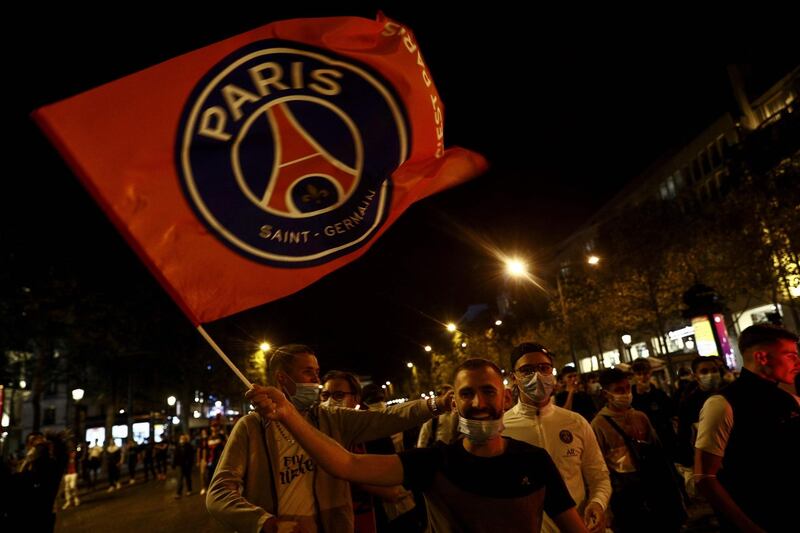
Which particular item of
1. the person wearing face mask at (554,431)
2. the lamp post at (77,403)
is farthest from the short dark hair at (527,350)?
the lamp post at (77,403)

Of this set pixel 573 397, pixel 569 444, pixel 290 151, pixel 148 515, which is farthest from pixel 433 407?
pixel 148 515

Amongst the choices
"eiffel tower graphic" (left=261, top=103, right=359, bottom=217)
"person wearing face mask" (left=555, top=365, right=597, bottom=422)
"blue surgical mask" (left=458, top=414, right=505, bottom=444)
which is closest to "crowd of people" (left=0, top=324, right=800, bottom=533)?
"blue surgical mask" (left=458, top=414, right=505, bottom=444)

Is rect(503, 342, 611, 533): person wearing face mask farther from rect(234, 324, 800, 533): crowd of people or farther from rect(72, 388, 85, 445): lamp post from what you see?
rect(72, 388, 85, 445): lamp post

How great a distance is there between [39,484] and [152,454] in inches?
901

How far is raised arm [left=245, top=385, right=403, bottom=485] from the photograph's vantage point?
242 centimetres

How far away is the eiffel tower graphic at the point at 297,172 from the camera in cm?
376

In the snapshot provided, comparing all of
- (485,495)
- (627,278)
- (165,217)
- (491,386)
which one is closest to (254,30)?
(165,217)

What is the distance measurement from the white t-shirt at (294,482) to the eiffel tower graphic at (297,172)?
1491mm

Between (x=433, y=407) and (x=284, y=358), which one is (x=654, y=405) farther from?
(x=284, y=358)

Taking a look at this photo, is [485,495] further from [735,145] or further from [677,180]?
[677,180]

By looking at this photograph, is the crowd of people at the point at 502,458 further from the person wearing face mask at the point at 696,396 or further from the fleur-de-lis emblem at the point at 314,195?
the person wearing face mask at the point at 696,396

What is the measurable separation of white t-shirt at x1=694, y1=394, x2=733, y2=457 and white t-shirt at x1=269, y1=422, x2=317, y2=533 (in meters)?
2.63

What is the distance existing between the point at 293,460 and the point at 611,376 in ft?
12.5

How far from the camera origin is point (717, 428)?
3.66 m
